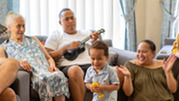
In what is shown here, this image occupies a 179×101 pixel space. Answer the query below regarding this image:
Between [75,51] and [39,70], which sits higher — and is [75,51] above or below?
above

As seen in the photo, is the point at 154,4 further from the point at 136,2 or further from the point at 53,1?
the point at 53,1

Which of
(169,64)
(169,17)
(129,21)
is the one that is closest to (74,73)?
(169,64)

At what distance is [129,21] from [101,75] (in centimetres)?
291

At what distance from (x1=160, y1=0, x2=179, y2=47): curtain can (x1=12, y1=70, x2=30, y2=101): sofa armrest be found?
357 centimetres

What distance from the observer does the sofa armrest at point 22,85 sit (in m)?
2.14

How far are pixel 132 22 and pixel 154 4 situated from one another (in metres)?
0.86

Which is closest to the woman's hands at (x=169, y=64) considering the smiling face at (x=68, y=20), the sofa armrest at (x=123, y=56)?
the sofa armrest at (x=123, y=56)

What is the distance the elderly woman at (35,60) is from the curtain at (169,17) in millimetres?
3021

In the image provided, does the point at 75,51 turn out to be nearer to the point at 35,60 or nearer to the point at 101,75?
the point at 35,60

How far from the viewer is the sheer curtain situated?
12.9ft

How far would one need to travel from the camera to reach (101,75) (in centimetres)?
205

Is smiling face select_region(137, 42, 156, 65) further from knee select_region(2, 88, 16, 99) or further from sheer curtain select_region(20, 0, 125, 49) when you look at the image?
sheer curtain select_region(20, 0, 125, 49)

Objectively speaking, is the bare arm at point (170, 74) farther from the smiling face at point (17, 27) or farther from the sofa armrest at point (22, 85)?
the smiling face at point (17, 27)

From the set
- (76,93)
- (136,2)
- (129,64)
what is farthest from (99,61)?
(136,2)
